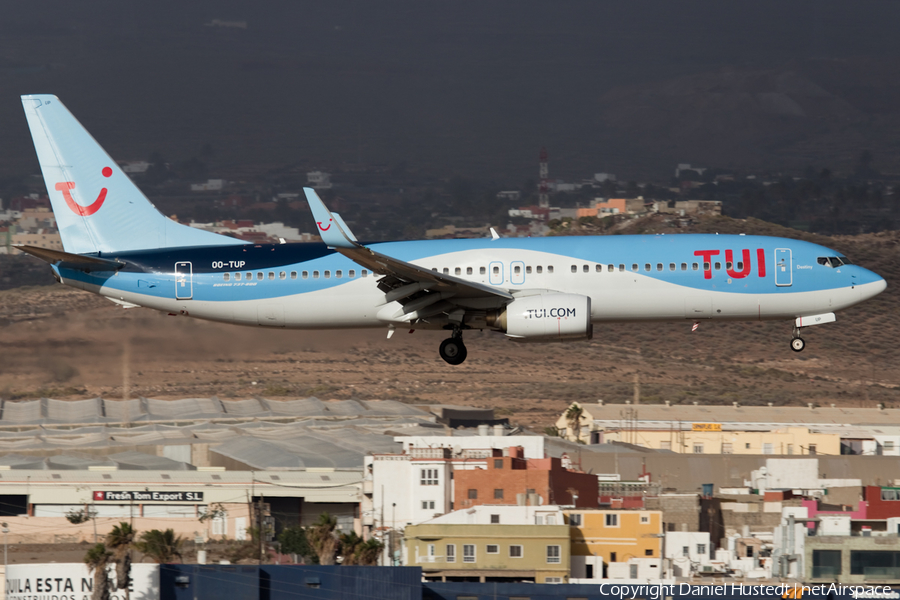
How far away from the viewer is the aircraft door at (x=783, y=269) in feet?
119

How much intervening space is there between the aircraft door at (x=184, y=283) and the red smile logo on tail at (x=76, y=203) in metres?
4.01

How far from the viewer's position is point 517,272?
36.3 metres

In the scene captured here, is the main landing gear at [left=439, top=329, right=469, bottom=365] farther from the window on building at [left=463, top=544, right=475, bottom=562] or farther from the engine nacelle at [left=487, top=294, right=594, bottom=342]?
the window on building at [left=463, top=544, right=475, bottom=562]

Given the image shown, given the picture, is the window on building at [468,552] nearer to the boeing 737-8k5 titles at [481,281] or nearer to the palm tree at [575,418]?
the boeing 737-8k5 titles at [481,281]

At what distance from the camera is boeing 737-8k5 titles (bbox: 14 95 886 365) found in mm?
36000

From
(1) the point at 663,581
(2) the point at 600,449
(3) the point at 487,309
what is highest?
(3) the point at 487,309

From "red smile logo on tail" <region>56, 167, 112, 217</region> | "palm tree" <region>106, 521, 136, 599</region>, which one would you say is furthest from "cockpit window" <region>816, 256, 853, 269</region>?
"palm tree" <region>106, 521, 136, 599</region>

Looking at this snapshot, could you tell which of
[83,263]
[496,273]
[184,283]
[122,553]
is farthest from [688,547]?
[83,263]

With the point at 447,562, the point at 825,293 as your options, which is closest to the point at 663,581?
the point at 447,562

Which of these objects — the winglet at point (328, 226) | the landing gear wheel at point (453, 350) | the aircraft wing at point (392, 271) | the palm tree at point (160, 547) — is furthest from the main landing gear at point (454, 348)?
the palm tree at point (160, 547)

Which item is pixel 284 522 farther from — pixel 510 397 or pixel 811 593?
pixel 811 593

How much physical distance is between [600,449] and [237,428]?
26784 mm

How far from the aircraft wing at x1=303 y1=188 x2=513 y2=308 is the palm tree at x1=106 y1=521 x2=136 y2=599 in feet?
44.4

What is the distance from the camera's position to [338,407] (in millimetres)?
89250
